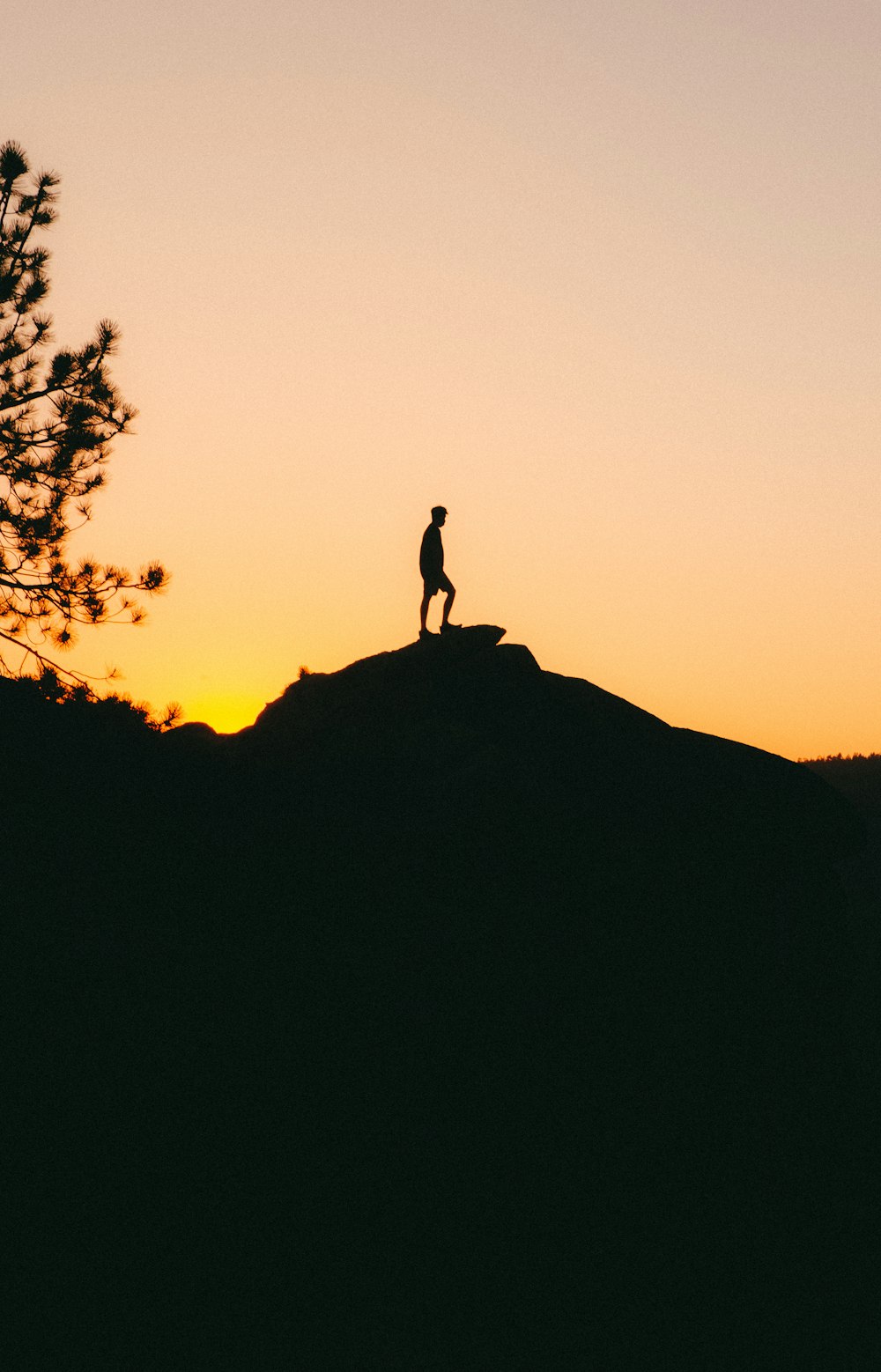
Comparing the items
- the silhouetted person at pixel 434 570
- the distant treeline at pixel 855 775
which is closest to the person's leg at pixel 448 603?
the silhouetted person at pixel 434 570

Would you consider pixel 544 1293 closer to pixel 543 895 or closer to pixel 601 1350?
pixel 601 1350

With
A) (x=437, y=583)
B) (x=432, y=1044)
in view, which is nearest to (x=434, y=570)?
(x=437, y=583)

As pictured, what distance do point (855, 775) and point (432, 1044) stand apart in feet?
133

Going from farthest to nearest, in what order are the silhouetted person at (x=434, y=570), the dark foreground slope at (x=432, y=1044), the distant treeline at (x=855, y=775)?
1. the distant treeline at (x=855, y=775)
2. the silhouetted person at (x=434, y=570)
3. the dark foreground slope at (x=432, y=1044)

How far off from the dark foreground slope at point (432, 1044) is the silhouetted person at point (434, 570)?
0.46 meters

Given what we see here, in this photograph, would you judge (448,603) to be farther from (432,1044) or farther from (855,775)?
(855,775)

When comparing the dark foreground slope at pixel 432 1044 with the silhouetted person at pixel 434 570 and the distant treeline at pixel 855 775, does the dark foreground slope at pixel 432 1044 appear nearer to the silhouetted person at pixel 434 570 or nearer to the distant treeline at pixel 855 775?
the silhouetted person at pixel 434 570

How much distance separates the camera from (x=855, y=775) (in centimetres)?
5100

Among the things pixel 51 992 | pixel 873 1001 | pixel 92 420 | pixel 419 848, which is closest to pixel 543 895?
pixel 419 848

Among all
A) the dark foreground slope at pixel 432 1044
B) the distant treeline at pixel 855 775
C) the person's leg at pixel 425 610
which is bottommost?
the dark foreground slope at pixel 432 1044

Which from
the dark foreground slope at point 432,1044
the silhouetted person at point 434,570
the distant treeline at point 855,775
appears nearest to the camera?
the dark foreground slope at point 432,1044

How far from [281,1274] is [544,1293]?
3.13 m

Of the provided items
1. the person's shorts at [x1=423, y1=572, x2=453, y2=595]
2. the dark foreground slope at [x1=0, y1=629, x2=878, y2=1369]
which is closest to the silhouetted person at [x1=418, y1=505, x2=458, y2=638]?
the person's shorts at [x1=423, y1=572, x2=453, y2=595]

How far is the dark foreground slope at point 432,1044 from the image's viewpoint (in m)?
Result: 13.5
